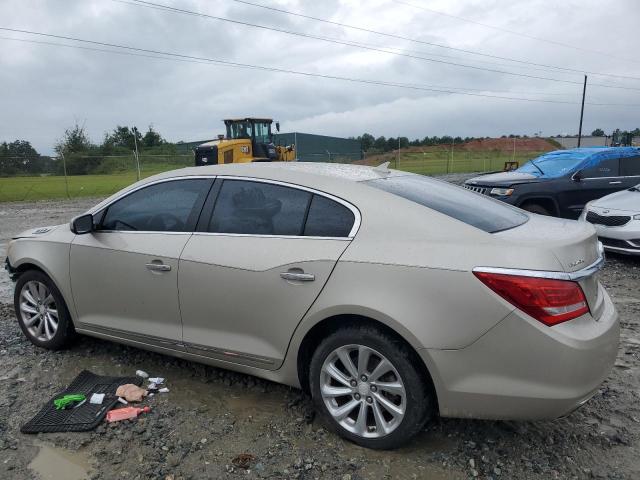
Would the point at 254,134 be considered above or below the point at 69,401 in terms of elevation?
above

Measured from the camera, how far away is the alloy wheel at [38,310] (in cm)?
436

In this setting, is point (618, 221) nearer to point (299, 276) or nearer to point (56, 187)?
point (299, 276)

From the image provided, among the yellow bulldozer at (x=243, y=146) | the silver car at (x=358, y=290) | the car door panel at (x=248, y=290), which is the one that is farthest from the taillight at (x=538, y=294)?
the yellow bulldozer at (x=243, y=146)

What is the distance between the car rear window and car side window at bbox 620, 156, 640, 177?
7665 millimetres

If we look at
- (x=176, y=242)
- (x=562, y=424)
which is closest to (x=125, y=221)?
(x=176, y=242)

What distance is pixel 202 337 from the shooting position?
3430 millimetres

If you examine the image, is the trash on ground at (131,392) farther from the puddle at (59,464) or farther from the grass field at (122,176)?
the grass field at (122,176)

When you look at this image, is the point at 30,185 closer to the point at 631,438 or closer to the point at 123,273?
the point at 123,273

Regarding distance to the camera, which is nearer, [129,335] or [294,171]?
[294,171]

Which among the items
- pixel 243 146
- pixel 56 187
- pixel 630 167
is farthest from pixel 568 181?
pixel 56 187

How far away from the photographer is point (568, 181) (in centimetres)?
931

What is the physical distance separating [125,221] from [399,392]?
2.39 m

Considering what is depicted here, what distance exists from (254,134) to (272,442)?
21.2m

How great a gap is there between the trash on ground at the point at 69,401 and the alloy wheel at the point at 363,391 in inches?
67.2
